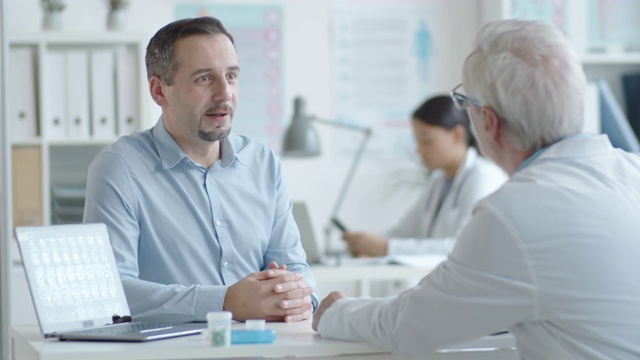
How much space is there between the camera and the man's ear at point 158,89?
2311 mm

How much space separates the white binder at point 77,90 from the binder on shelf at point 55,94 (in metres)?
0.02

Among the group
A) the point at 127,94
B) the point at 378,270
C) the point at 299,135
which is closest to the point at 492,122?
the point at 378,270

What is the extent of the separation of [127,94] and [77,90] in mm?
211

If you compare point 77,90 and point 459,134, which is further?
point 77,90

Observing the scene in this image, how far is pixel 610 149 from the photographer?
66.1 inches

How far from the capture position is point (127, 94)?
441 cm

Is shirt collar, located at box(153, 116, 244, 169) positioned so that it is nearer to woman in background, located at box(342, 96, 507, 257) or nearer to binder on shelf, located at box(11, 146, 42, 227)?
woman in background, located at box(342, 96, 507, 257)

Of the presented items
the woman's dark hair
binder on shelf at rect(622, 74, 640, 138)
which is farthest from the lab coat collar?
binder on shelf at rect(622, 74, 640, 138)

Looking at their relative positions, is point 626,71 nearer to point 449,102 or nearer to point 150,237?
point 449,102

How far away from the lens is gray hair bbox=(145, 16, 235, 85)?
225 cm

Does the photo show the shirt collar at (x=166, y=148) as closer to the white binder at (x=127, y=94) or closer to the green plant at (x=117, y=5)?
the white binder at (x=127, y=94)

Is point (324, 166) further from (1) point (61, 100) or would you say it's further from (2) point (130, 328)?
(2) point (130, 328)

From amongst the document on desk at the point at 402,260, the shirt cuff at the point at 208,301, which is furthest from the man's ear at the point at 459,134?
the shirt cuff at the point at 208,301

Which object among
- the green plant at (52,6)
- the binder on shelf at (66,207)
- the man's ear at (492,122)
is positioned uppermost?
the green plant at (52,6)
